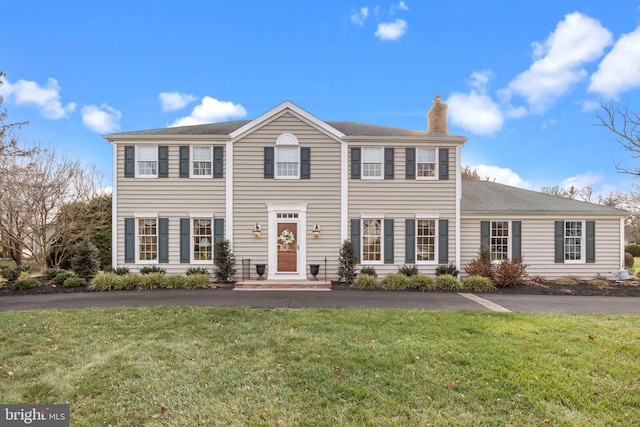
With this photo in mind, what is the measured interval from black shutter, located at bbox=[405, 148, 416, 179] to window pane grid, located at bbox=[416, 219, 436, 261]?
74.0 inches

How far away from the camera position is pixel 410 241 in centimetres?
1238

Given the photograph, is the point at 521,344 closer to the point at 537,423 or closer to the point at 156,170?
the point at 537,423

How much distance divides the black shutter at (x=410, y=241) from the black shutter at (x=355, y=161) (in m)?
2.74

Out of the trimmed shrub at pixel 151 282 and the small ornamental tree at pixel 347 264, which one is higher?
the small ornamental tree at pixel 347 264

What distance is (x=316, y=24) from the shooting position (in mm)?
12047

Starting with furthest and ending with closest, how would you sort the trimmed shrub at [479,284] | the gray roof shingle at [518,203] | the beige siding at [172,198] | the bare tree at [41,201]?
the bare tree at [41,201] < the gray roof shingle at [518,203] < the beige siding at [172,198] < the trimmed shrub at [479,284]

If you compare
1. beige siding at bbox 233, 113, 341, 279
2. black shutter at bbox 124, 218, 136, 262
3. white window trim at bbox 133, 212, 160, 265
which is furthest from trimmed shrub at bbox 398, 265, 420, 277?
black shutter at bbox 124, 218, 136, 262

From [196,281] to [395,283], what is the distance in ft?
23.0

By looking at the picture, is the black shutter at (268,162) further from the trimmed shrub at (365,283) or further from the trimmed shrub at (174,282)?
the trimmed shrub at (365,283)

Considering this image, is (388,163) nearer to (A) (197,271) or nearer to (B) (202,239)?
(B) (202,239)

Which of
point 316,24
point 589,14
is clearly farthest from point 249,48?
point 589,14

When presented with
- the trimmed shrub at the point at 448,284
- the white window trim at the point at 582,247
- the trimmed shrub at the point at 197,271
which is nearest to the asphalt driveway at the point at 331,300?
the trimmed shrub at the point at 448,284

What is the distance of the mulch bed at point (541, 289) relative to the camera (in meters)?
10.1

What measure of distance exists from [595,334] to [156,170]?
546 inches
